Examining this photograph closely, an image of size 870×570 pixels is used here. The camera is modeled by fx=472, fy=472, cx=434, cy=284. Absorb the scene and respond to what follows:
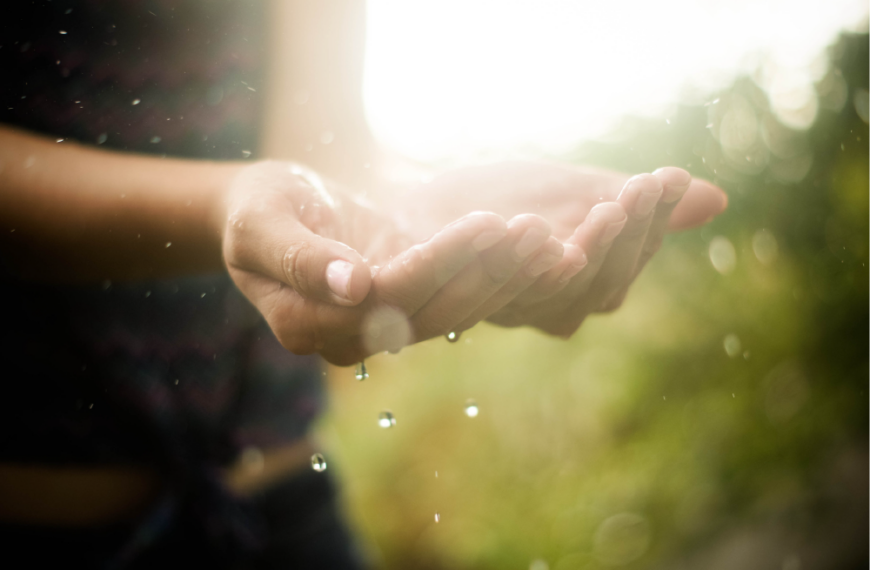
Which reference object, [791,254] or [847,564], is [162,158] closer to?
[791,254]

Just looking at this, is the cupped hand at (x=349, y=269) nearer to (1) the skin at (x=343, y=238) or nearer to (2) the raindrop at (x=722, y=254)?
(1) the skin at (x=343, y=238)

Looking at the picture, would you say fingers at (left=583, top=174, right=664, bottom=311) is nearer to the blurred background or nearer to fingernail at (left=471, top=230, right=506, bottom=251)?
fingernail at (left=471, top=230, right=506, bottom=251)

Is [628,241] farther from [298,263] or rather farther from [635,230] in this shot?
[298,263]

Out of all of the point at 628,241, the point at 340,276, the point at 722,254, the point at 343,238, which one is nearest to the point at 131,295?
the point at 343,238

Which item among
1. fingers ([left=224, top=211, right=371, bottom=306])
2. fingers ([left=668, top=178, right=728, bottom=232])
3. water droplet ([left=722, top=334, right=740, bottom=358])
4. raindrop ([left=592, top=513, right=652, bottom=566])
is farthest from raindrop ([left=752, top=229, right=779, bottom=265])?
fingers ([left=224, top=211, right=371, bottom=306])

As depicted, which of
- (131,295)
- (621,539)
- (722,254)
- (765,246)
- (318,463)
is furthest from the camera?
(621,539)

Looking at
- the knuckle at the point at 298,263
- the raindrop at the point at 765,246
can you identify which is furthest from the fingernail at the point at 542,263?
the raindrop at the point at 765,246
